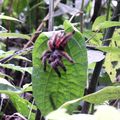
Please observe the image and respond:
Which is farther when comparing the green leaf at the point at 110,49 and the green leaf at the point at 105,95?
the green leaf at the point at 110,49

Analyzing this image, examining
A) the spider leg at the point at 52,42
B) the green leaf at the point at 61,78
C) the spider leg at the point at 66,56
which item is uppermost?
the spider leg at the point at 52,42

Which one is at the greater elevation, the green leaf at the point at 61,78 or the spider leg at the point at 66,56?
the spider leg at the point at 66,56

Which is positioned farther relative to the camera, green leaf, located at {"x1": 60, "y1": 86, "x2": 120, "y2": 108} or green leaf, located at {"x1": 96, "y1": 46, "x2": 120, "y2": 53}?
green leaf, located at {"x1": 96, "y1": 46, "x2": 120, "y2": 53}

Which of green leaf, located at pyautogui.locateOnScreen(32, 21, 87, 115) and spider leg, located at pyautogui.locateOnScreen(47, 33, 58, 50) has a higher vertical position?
spider leg, located at pyautogui.locateOnScreen(47, 33, 58, 50)

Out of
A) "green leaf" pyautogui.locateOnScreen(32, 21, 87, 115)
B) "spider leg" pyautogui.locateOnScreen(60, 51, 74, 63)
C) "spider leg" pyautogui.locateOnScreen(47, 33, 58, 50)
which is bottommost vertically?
"green leaf" pyautogui.locateOnScreen(32, 21, 87, 115)

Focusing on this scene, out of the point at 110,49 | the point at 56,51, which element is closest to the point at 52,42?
the point at 56,51
